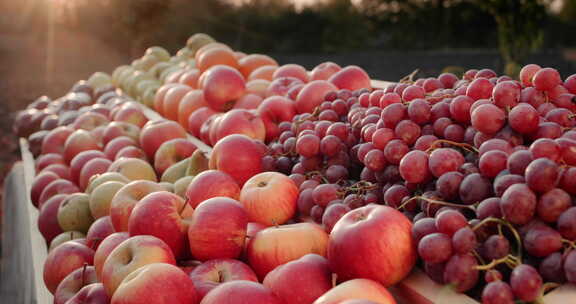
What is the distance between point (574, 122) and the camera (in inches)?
44.5

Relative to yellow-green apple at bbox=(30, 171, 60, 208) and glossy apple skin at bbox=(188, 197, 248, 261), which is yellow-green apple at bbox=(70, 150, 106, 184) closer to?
yellow-green apple at bbox=(30, 171, 60, 208)

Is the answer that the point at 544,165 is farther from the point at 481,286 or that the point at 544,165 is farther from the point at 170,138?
the point at 170,138

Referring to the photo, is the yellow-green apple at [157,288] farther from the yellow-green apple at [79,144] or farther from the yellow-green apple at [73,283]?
the yellow-green apple at [79,144]

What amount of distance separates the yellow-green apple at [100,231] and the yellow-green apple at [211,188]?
1.14 ft

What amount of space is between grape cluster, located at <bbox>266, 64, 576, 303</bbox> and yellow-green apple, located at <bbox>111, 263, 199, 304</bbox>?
0.38m

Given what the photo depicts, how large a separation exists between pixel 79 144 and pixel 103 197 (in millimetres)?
1006

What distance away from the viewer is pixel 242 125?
79.8 inches

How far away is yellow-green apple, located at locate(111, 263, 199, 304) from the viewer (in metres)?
1.11

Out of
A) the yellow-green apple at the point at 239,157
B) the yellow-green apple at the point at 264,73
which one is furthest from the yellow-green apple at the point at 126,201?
the yellow-green apple at the point at 264,73

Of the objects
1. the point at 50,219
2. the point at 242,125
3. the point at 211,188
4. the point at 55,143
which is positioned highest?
the point at 242,125

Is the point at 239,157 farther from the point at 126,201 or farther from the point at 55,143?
the point at 55,143

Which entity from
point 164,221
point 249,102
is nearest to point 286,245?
point 164,221

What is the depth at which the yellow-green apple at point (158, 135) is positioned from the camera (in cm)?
242

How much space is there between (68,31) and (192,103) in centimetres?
1566
